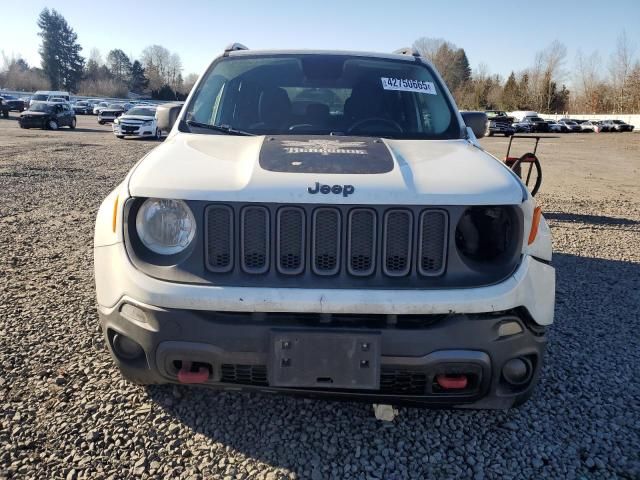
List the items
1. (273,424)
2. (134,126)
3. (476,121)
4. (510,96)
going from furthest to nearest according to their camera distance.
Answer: (510,96) < (134,126) < (476,121) < (273,424)

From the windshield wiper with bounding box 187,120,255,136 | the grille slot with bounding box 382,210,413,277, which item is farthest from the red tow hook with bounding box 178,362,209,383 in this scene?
the windshield wiper with bounding box 187,120,255,136

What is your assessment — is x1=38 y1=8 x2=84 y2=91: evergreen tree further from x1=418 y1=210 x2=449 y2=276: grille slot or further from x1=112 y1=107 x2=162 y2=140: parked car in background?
x1=418 y1=210 x2=449 y2=276: grille slot

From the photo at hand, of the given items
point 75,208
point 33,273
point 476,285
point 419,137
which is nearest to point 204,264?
point 476,285

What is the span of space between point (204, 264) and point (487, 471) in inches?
64.0

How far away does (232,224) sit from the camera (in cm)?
225

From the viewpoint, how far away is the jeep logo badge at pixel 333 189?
87.6 inches

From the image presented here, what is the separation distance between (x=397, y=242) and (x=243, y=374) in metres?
0.90

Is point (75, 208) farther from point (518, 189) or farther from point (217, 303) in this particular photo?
point (518, 189)

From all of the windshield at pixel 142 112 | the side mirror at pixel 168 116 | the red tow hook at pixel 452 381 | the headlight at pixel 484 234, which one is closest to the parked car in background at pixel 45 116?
the windshield at pixel 142 112

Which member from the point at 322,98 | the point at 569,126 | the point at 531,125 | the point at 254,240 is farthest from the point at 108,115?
the point at 569,126

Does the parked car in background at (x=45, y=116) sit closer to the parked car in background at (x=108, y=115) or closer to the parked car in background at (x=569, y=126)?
the parked car in background at (x=108, y=115)

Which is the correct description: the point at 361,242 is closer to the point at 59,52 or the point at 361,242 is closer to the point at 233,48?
the point at 233,48

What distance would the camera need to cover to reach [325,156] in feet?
8.48

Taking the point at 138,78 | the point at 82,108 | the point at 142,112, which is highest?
the point at 138,78
